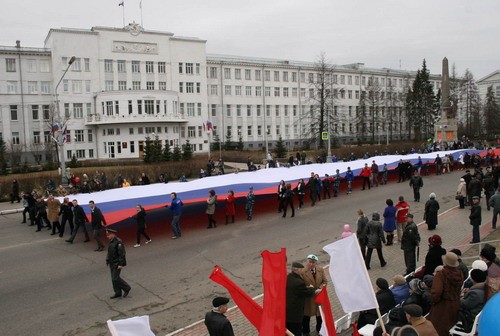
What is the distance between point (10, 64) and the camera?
199ft

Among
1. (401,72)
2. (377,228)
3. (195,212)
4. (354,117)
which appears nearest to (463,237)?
(377,228)

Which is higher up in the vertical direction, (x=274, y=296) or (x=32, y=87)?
(x=32, y=87)

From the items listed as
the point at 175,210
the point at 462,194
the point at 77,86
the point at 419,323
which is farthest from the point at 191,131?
the point at 419,323

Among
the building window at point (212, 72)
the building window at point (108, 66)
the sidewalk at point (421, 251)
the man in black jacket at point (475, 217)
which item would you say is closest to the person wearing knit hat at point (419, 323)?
the sidewalk at point (421, 251)

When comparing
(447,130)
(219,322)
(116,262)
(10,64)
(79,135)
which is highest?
(10,64)

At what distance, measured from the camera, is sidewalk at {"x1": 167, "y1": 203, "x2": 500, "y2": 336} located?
26.9ft

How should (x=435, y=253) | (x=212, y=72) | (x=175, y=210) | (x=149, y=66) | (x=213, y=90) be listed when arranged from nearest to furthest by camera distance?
(x=435, y=253) → (x=175, y=210) → (x=149, y=66) → (x=212, y=72) → (x=213, y=90)

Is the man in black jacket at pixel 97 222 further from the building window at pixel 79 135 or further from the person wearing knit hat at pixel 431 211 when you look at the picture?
the building window at pixel 79 135

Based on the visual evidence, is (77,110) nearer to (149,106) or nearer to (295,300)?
(149,106)

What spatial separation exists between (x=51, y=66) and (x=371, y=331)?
67.1 metres

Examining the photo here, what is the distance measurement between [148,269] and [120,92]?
55104 mm

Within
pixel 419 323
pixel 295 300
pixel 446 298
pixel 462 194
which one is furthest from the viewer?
pixel 462 194

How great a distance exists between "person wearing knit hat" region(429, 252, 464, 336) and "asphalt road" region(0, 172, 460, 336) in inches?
188

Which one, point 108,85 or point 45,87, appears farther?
point 108,85
